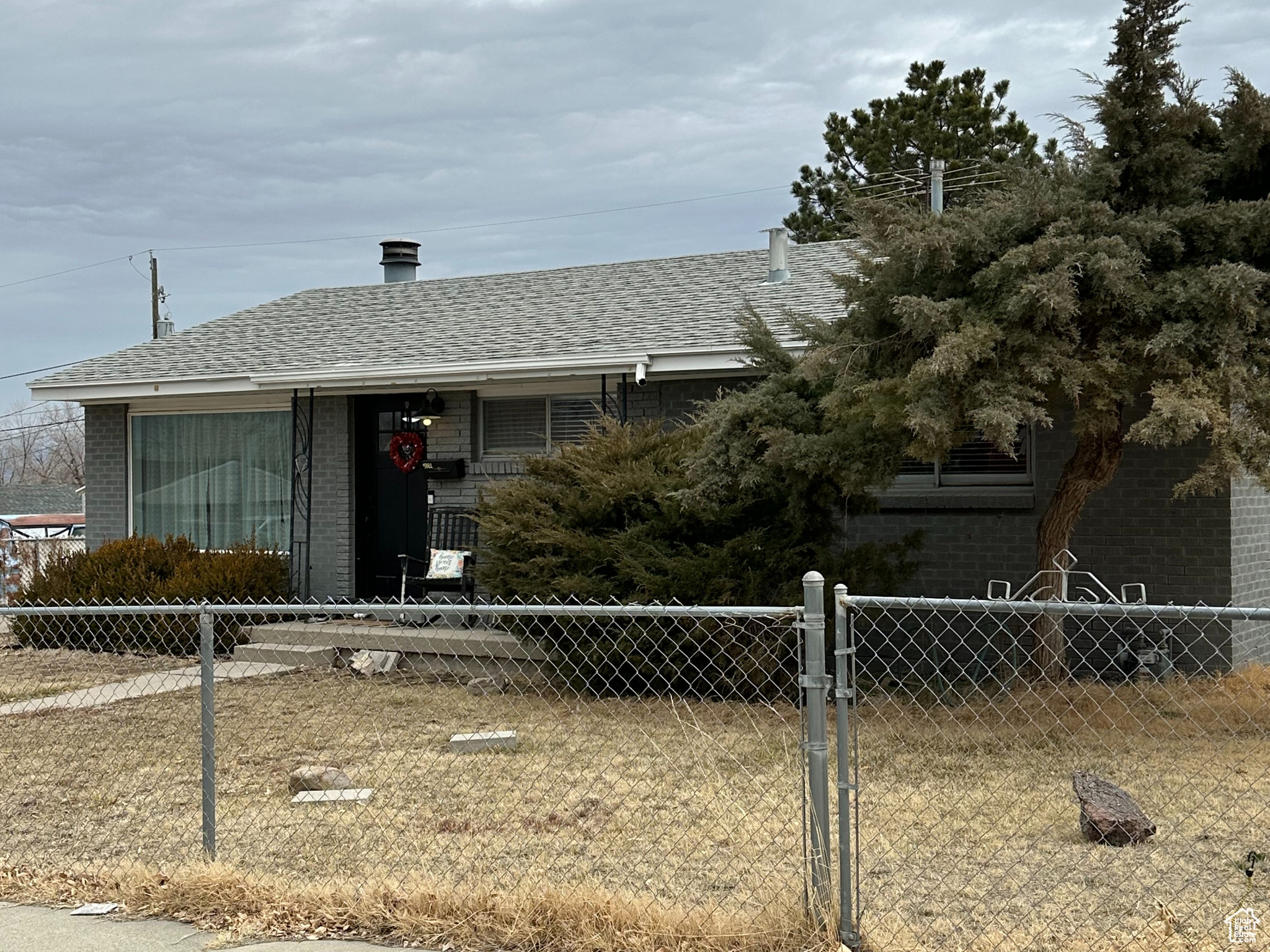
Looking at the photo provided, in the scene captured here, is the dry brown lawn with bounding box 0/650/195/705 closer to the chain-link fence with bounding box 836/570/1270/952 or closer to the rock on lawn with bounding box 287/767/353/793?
the rock on lawn with bounding box 287/767/353/793

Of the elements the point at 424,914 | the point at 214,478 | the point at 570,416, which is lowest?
the point at 424,914

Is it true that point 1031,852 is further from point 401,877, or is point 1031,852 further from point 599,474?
point 599,474

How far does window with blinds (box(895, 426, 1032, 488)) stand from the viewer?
1102 centimetres

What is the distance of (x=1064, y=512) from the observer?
9.44 m

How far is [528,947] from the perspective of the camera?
4340 millimetres

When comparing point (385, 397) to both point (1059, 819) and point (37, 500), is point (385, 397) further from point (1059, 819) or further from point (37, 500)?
point (37, 500)

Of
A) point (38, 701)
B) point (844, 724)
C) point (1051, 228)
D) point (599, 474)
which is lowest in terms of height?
point (38, 701)

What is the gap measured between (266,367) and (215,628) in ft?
10.2

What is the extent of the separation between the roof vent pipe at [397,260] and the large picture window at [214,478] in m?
5.24

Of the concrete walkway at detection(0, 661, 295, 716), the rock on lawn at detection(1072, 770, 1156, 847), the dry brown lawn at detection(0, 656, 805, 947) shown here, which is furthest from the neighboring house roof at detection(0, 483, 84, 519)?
the rock on lawn at detection(1072, 770, 1156, 847)

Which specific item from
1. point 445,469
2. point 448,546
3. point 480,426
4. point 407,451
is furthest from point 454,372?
point 448,546

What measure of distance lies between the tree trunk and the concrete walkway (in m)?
6.20

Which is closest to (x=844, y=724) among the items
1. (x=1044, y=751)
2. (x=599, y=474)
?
(x=1044, y=751)

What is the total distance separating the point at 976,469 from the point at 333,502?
7.10 metres
